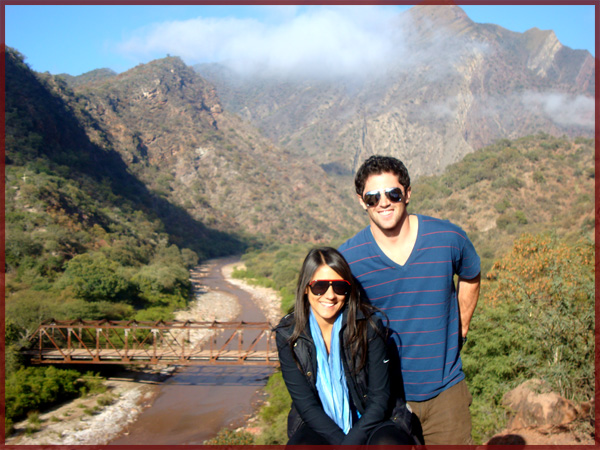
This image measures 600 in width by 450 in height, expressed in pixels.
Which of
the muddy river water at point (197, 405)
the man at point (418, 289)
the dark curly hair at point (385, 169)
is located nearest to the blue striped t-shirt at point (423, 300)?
the man at point (418, 289)

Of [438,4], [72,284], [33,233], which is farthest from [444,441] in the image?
[438,4]

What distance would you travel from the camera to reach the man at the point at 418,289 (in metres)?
2.37

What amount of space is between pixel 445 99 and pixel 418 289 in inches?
4532

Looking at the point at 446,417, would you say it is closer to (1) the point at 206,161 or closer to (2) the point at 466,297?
(2) the point at 466,297

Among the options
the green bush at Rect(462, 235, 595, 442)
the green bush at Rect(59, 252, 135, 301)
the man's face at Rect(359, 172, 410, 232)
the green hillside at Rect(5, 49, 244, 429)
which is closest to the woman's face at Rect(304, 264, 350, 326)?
the man's face at Rect(359, 172, 410, 232)

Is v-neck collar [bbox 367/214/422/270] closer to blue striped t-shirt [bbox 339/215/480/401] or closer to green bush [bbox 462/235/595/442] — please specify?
blue striped t-shirt [bbox 339/215/480/401]

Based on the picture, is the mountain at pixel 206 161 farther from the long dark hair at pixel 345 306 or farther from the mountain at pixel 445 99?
the long dark hair at pixel 345 306

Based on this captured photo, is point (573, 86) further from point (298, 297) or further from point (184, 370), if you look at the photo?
point (298, 297)

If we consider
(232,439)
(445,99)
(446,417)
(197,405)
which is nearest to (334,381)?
(446,417)

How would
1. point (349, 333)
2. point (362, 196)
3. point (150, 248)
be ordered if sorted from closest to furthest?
point (349, 333)
point (362, 196)
point (150, 248)

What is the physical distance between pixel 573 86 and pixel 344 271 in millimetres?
144270

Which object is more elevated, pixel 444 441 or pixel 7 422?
pixel 444 441

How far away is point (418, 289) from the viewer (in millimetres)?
2359

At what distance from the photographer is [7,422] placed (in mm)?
12570
